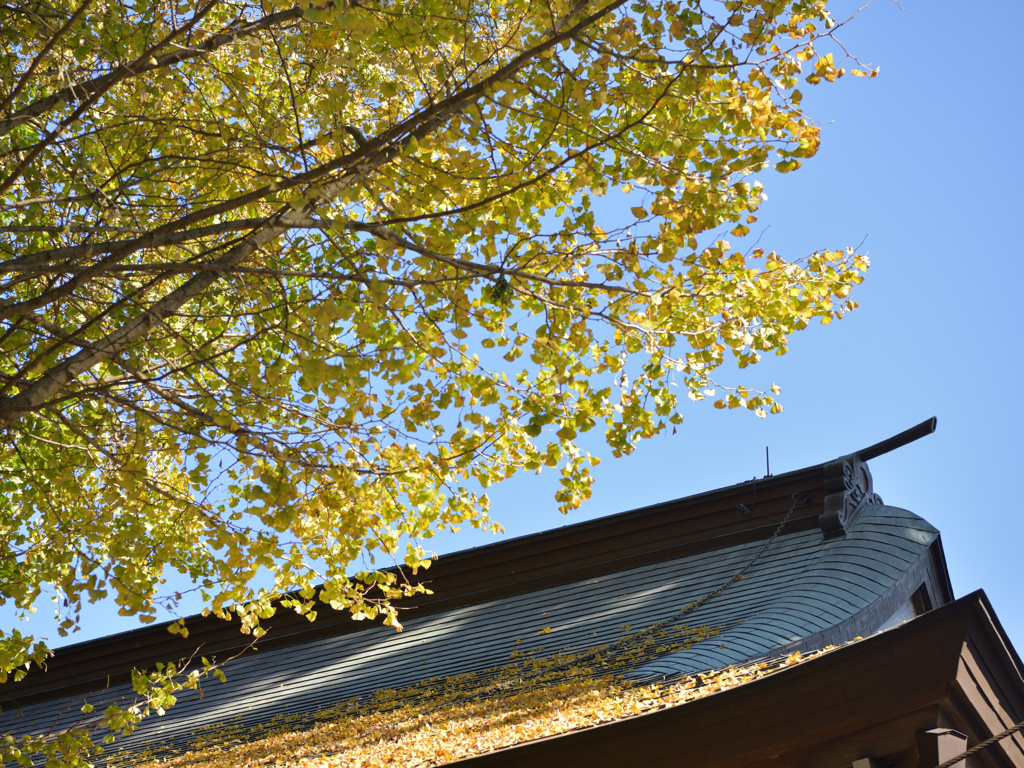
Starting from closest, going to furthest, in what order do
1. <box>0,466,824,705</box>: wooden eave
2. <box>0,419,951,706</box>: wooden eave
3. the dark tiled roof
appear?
the dark tiled roof
<box>0,419,951,706</box>: wooden eave
<box>0,466,824,705</box>: wooden eave

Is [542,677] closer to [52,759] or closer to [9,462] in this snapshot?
[52,759]

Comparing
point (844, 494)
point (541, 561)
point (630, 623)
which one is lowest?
point (630, 623)

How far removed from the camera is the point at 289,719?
8.88 meters

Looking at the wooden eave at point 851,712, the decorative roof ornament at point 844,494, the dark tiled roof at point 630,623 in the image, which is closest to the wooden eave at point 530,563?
the dark tiled roof at point 630,623

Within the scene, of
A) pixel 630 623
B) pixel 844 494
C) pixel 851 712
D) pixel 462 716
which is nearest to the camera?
pixel 851 712

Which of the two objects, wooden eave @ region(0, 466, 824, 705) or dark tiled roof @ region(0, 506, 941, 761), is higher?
wooden eave @ region(0, 466, 824, 705)

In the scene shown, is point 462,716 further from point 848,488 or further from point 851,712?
point 848,488

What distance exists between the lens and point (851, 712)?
3.97 meters

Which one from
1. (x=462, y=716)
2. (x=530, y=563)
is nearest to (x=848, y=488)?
(x=530, y=563)

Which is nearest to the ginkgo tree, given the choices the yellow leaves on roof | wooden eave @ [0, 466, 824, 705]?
the yellow leaves on roof

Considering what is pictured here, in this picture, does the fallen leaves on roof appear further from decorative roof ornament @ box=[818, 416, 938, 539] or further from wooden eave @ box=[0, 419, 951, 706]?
decorative roof ornament @ box=[818, 416, 938, 539]

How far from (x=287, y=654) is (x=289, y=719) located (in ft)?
9.60

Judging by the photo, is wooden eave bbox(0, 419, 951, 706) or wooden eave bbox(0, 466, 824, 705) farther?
wooden eave bbox(0, 466, 824, 705)

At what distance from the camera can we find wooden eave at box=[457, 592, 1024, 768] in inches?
151
